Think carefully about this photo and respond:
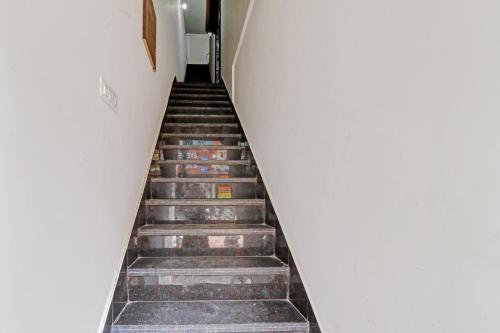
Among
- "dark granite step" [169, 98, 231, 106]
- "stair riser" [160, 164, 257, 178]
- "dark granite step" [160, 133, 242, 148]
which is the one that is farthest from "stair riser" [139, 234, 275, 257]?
"dark granite step" [169, 98, 231, 106]

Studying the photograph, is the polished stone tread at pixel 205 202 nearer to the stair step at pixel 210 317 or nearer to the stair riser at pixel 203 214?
the stair riser at pixel 203 214

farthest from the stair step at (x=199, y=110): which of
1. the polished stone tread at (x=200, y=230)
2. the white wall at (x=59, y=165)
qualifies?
the white wall at (x=59, y=165)

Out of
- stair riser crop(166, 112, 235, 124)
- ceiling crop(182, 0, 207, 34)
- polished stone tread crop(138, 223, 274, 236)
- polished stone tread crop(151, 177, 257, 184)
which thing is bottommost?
polished stone tread crop(138, 223, 274, 236)

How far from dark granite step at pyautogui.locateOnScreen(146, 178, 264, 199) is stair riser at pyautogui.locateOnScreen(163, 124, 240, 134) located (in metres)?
1.13

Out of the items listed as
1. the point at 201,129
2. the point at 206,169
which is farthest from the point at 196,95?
the point at 206,169

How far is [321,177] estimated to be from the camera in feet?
4.28

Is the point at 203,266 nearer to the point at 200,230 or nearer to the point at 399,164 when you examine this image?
the point at 200,230

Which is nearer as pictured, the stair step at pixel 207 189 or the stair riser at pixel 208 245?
the stair riser at pixel 208 245

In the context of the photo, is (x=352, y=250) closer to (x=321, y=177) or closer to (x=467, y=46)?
(x=321, y=177)

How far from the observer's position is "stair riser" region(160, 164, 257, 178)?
2723 mm

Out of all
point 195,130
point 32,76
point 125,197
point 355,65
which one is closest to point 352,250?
point 355,65

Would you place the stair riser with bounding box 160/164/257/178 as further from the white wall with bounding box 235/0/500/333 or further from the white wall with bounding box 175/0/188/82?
the white wall with bounding box 175/0/188/82

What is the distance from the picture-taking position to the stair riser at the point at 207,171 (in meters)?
2.72

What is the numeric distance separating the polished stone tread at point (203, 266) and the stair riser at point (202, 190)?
0.64 metres
